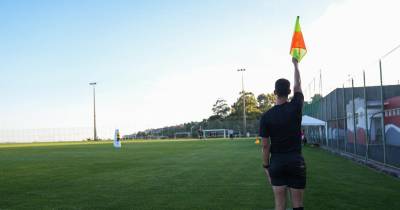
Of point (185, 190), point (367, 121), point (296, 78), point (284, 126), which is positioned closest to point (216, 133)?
point (367, 121)

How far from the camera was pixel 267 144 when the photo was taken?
14.6ft

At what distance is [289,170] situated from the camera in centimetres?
430

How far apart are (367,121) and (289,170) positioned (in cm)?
1319

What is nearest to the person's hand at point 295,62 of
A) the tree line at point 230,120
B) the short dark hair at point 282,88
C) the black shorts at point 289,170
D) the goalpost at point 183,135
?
the short dark hair at point 282,88

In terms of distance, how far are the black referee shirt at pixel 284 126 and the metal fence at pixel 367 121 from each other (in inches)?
382

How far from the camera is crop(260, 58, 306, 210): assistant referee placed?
14.1ft

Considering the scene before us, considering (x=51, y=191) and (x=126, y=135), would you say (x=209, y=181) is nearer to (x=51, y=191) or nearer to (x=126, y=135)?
(x=51, y=191)

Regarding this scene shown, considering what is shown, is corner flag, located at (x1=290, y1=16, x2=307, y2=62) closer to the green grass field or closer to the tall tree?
the green grass field

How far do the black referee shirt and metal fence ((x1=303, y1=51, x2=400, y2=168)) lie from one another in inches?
382

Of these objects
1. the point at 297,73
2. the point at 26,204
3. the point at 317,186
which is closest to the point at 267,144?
the point at 297,73

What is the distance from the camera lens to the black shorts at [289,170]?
4301mm

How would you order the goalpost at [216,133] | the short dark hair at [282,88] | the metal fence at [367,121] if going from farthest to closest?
1. the goalpost at [216,133]
2. the metal fence at [367,121]
3. the short dark hair at [282,88]

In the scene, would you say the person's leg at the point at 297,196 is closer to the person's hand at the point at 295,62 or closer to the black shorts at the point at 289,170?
Result: the black shorts at the point at 289,170

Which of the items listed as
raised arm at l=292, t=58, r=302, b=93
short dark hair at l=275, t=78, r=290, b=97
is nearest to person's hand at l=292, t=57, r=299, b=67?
raised arm at l=292, t=58, r=302, b=93
